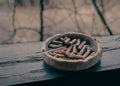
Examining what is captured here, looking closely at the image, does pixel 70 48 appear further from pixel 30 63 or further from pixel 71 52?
pixel 30 63

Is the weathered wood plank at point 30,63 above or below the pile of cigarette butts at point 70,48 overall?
below

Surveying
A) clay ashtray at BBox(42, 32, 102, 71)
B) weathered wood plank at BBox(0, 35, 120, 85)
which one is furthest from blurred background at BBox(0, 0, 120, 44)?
clay ashtray at BBox(42, 32, 102, 71)

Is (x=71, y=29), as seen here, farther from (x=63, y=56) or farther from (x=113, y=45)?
(x=63, y=56)

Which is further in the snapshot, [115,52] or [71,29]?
[71,29]

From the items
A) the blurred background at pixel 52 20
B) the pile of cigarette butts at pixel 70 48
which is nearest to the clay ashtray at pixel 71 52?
the pile of cigarette butts at pixel 70 48

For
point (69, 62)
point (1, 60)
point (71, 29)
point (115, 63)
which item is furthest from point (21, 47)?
point (71, 29)

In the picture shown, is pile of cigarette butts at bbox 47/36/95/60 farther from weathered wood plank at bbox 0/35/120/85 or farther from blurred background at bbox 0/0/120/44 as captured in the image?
→ blurred background at bbox 0/0/120/44

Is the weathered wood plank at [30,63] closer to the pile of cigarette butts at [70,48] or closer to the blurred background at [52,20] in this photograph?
the pile of cigarette butts at [70,48]
